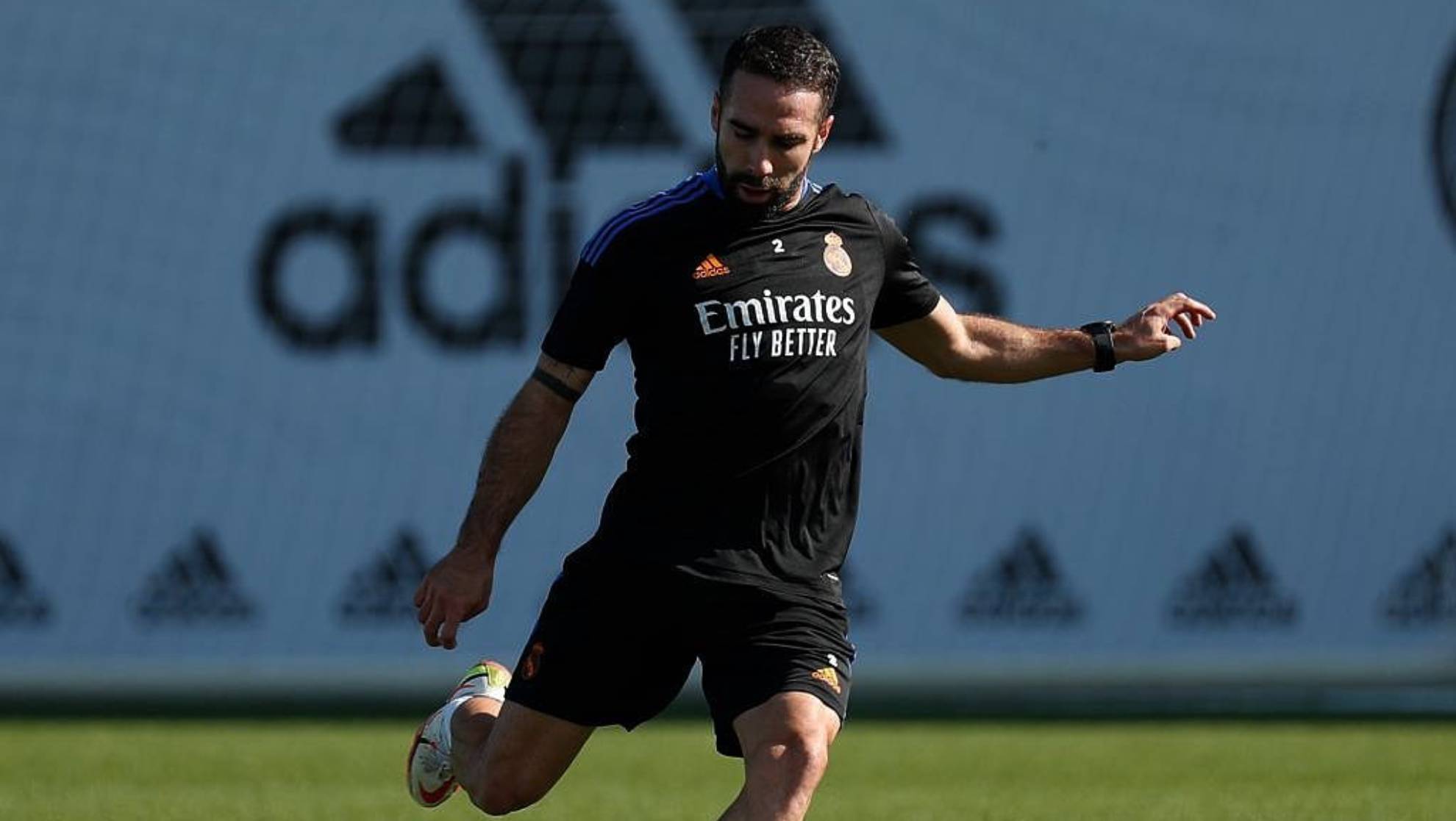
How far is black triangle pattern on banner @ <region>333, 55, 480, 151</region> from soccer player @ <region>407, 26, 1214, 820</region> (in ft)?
35.8

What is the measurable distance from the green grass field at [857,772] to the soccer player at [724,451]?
125 inches

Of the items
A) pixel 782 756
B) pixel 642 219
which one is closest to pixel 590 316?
pixel 642 219

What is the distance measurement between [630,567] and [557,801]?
4.09 metres

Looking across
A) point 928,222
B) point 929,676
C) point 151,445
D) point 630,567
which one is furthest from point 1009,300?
point 630,567

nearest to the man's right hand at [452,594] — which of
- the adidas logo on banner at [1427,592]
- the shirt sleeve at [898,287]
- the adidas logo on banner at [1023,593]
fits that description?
the shirt sleeve at [898,287]

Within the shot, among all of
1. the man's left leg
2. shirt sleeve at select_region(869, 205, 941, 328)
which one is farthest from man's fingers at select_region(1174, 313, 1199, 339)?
the man's left leg

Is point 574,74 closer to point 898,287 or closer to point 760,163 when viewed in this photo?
point 898,287

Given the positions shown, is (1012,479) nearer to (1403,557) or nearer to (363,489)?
(1403,557)

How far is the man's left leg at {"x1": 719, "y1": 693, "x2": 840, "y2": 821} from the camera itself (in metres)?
5.89

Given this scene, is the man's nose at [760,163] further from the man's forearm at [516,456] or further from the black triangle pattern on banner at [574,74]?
the black triangle pattern on banner at [574,74]

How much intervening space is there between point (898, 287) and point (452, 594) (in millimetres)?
1522

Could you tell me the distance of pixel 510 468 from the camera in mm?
6219

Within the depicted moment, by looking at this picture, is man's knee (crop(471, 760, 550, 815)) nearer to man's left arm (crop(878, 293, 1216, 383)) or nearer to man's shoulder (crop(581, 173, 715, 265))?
man's shoulder (crop(581, 173, 715, 265))

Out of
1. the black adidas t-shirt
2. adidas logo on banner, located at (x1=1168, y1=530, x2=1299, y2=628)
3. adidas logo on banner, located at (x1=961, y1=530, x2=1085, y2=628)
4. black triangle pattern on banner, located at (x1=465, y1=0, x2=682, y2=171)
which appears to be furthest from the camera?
black triangle pattern on banner, located at (x1=465, y1=0, x2=682, y2=171)
